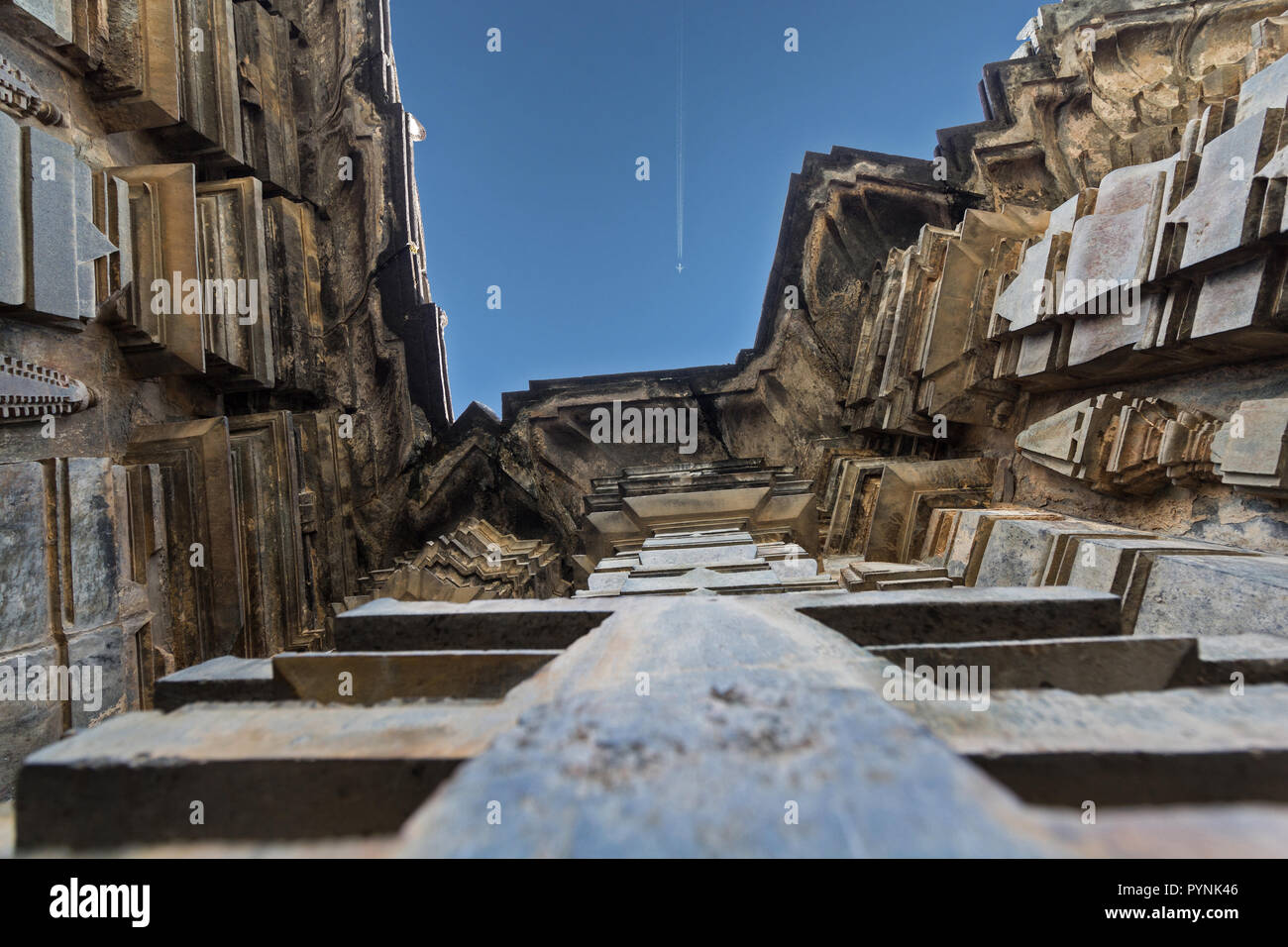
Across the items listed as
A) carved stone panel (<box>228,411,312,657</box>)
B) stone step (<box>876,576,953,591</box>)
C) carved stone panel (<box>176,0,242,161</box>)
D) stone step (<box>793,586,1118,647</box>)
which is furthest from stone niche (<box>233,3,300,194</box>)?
stone step (<box>793,586,1118,647</box>)

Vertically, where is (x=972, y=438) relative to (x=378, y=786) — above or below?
above

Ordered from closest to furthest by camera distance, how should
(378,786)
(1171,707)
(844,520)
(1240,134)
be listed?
(378,786) → (1171,707) → (1240,134) → (844,520)

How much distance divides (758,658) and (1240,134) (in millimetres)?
4478

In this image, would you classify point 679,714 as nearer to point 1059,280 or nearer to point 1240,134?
point 1240,134

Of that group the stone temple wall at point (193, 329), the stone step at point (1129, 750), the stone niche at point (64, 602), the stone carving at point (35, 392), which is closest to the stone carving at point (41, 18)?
the stone temple wall at point (193, 329)

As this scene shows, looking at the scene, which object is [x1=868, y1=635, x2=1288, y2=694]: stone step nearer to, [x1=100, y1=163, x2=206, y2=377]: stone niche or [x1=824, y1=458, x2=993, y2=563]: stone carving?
[x1=824, y1=458, x2=993, y2=563]: stone carving

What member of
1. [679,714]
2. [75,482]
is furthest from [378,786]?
[75,482]

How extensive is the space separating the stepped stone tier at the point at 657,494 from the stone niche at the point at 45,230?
31mm

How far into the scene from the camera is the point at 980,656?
1580 millimetres

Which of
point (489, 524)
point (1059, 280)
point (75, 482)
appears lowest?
point (489, 524)

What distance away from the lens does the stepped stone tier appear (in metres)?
1.00
